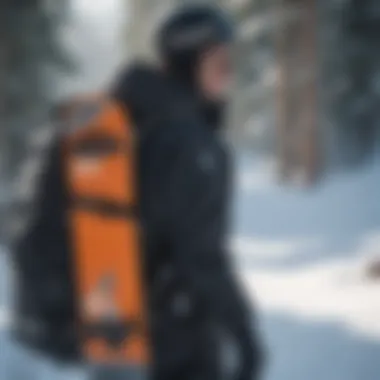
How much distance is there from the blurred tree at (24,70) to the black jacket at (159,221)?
293mm

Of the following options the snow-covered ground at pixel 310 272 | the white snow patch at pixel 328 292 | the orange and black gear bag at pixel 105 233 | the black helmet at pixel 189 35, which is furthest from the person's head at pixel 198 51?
the white snow patch at pixel 328 292

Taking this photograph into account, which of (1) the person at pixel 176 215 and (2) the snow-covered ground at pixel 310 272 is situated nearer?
(1) the person at pixel 176 215

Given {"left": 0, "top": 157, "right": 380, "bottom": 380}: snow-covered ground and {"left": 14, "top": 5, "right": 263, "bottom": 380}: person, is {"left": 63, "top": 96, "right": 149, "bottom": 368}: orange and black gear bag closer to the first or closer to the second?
{"left": 14, "top": 5, "right": 263, "bottom": 380}: person

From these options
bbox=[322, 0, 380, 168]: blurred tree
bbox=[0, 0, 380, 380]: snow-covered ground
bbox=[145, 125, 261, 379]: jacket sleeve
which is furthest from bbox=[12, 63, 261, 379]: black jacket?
bbox=[322, 0, 380, 168]: blurred tree

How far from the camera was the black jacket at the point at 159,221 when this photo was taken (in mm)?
1097

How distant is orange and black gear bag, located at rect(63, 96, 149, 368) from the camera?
1104mm

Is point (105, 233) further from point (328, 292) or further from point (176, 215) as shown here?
point (328, 292)

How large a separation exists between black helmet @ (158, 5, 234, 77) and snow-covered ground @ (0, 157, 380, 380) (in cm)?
29

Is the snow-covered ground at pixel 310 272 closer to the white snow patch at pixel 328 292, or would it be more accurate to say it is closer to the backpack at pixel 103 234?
the white snow patch at pixel 328 292

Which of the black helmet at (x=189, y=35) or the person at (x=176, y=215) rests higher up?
the black helmet at (x=189, y=35)

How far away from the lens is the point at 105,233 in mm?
1124

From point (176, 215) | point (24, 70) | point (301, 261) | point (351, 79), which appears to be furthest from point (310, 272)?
point (24, 70)

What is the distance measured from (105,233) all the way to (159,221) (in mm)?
82

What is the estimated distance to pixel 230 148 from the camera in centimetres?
143
